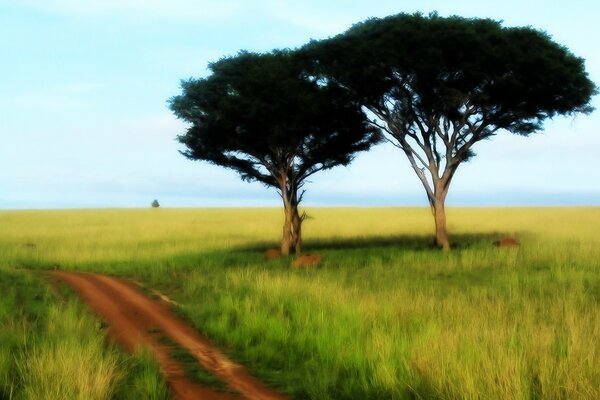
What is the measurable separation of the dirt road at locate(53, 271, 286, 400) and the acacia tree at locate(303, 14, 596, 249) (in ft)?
44.1

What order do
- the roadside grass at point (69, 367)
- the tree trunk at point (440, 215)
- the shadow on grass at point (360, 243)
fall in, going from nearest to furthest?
1. the roadside grass at point (69, 367)
2. the tree trunk at point (440, 215)
3. the shadow on grass at point (360, 243)

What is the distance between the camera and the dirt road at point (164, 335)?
810 cm

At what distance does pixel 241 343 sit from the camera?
10.8 m

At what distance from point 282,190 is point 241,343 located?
20409 mm

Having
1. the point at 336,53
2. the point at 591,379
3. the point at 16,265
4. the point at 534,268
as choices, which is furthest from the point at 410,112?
the point at 591,379

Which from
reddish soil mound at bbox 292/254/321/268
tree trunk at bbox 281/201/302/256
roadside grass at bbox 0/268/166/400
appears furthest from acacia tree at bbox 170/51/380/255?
roadside grass at bbox 0/268/166/400

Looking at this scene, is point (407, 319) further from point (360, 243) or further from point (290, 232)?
point (360, 243)

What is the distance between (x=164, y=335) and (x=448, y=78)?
732 inches

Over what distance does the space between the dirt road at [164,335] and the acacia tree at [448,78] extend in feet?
44.1

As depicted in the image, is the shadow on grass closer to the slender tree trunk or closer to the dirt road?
the slender tree trunk

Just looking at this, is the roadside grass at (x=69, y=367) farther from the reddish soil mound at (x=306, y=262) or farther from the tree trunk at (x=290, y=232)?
the tree trunk at (x=290, y=232)

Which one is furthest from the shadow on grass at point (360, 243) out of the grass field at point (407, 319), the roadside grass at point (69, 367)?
the roadside grass at point (69, 367)

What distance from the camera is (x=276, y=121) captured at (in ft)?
93.2

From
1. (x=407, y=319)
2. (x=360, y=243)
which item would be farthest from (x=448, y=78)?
(x=407, y=319)
